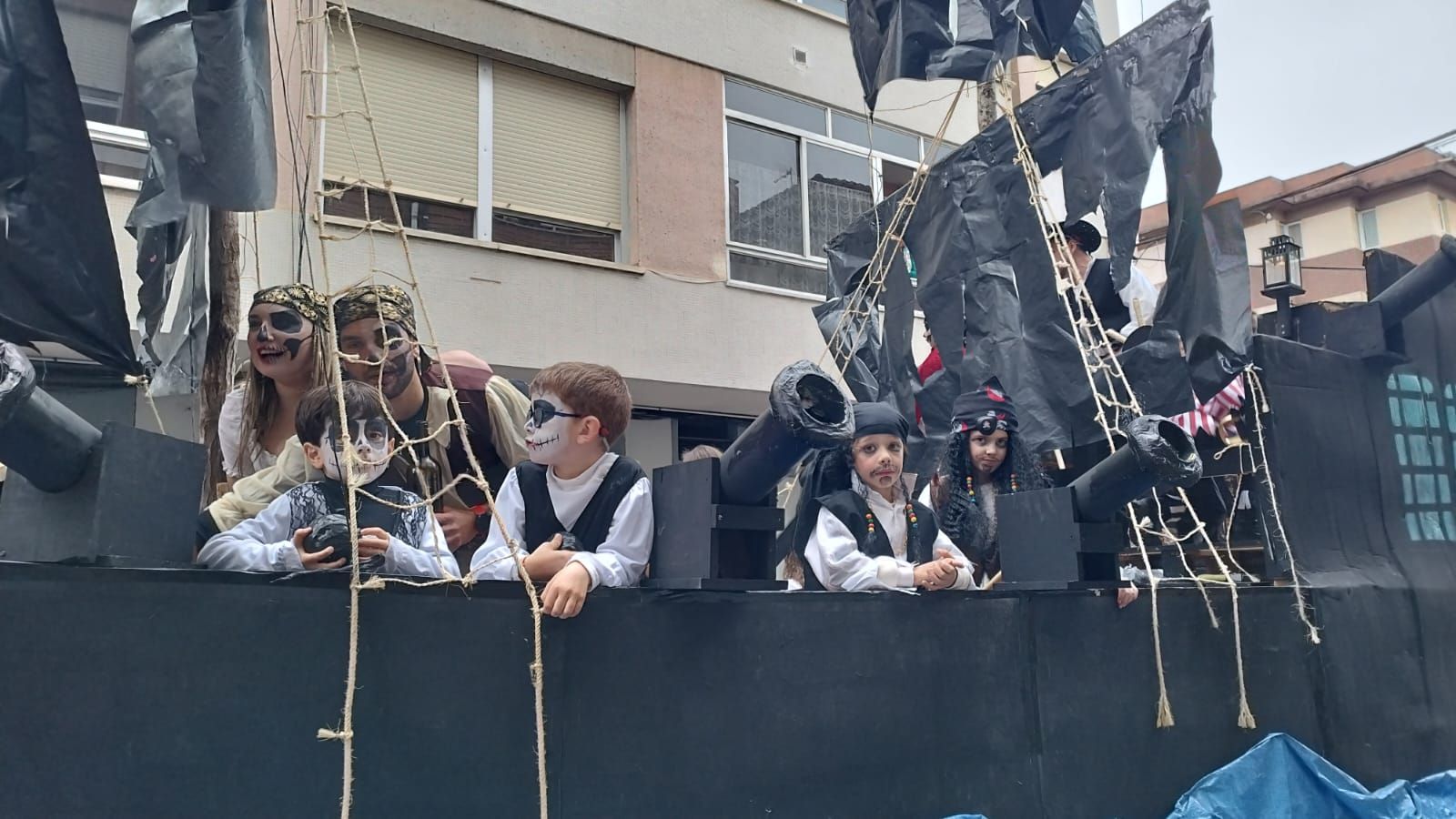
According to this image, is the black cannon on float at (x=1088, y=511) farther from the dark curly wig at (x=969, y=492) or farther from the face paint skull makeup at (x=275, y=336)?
the face paint skull makeup at (x=275, y=336)

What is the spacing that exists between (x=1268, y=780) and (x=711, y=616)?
7.85ft

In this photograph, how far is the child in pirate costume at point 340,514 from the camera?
2.36 metres

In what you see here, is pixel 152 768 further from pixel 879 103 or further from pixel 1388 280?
pixel 879 103

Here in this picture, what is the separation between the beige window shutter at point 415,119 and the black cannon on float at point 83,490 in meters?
6.12

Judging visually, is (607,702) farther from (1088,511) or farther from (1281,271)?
(1281,271)

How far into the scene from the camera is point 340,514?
2.55 m

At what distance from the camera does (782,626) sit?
2.67 m

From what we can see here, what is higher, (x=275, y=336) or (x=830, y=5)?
(x=830, y=5)

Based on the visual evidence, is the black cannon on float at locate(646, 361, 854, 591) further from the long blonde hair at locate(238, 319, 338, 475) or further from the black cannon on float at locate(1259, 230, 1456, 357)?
the black cannon on float at locate(1259, 230, 1456, 357)

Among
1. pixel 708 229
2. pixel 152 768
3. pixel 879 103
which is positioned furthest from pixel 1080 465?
pixel 879 103

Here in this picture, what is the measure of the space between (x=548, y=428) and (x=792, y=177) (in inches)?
314

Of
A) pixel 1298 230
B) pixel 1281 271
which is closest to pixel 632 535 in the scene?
pixel 1281 271

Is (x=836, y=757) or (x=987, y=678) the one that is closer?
(x=836, y=757)

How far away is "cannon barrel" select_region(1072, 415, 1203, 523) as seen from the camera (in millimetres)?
3092
